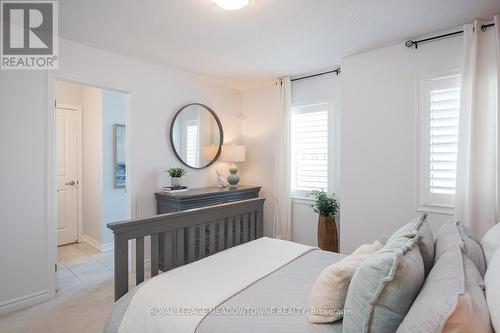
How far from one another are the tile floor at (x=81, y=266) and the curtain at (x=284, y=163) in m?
2.20

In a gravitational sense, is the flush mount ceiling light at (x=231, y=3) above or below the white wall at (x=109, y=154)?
above

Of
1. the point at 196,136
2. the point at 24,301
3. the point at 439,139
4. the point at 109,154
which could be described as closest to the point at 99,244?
the point at 109,154

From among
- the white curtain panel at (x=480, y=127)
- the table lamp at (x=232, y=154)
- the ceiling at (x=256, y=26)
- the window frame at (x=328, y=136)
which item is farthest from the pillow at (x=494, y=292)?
the table lamp at (x=232, y=154)

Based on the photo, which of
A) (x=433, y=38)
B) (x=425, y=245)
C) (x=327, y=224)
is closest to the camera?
(x=425, y=245)

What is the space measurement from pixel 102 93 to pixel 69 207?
179 cm

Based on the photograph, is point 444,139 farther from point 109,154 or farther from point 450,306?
point 109,154

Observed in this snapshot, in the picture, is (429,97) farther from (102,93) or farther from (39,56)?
(102,93)

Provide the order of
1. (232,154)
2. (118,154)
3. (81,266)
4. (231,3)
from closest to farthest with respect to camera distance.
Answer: (231,3) < (81,266) < (232,154) < (118,154)

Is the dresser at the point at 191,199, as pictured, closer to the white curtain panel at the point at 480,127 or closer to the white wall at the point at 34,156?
the white wall at the point at 34,156

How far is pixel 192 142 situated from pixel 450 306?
339 cm

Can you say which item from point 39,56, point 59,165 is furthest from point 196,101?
point 59,165

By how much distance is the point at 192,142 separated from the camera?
382cm

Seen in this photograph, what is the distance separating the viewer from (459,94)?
8.23 ft

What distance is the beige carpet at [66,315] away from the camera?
220 cm
